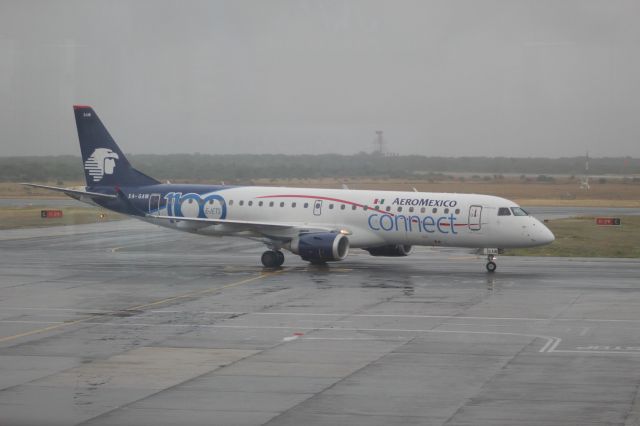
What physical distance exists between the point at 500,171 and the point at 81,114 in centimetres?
6302

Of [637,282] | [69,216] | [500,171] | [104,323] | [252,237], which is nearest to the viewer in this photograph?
[104,323]

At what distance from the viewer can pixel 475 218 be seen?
4331 centimetres

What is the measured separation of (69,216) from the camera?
3027 inches

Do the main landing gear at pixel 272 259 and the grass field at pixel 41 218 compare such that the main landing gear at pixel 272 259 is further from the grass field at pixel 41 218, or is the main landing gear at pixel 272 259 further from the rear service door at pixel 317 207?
the grass field at pixel 41 218

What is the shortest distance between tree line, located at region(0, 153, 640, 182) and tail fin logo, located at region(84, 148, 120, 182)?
14772mm

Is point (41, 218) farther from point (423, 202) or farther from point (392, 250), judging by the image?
point (423, 202)

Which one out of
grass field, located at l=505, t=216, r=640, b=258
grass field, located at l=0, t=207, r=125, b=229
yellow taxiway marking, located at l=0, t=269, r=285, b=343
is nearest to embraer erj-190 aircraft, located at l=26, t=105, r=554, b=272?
yellow taxiway marking, located at l=0, t=269, r=285, b=343

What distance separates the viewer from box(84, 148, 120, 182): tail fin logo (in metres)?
51.2

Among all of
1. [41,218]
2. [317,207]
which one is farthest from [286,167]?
[317,207]

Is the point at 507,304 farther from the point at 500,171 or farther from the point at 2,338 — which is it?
the point at 500,171

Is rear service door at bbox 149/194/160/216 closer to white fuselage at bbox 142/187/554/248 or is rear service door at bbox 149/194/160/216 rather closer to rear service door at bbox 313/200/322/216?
white fuselage at bbox 142/187/554/248

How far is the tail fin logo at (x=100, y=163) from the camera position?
168ft

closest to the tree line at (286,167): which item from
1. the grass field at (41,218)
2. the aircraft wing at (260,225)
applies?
the grass field at (41,218)

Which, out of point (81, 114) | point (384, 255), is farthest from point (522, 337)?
point (81, 114)
